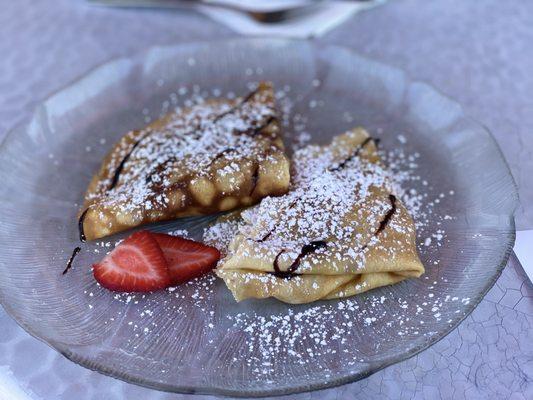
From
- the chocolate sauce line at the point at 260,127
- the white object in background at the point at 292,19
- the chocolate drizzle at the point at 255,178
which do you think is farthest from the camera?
the white object in background at the point at 292,19

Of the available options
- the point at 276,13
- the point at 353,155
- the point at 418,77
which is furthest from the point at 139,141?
the point at 418,77

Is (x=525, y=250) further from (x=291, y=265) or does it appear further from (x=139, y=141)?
(x=139, y=141)

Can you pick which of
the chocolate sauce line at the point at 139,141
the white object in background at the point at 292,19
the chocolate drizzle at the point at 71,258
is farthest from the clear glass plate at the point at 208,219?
the white object in background at the point at 292,19

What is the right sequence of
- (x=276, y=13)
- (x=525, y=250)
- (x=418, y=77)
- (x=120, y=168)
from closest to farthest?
1. (x=525, y=250)
2. (x=120, y=168)
3. (x=418, y=77)
4. (x=276, y=13)

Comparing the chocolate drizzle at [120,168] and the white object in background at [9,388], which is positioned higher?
the chocolate drizzle at [120,168]

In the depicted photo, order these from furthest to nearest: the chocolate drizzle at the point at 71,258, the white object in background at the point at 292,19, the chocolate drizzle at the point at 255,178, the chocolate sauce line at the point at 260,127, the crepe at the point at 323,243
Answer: the white object in background at the point at 292,19, the chocolate sauce line at the point at 260,127, the chocolate drizzle at the point at 255,178, the chocolate drizzle at the point at 71,258, the crepe at the point at 323,243

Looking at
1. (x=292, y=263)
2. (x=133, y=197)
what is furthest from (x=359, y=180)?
(x=133, y=197)

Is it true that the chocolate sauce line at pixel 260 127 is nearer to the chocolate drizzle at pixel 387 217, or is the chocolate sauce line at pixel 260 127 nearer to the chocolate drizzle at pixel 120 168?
the chocolate drizzle at pixel 120 168

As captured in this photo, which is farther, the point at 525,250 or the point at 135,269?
the point at 525,250
